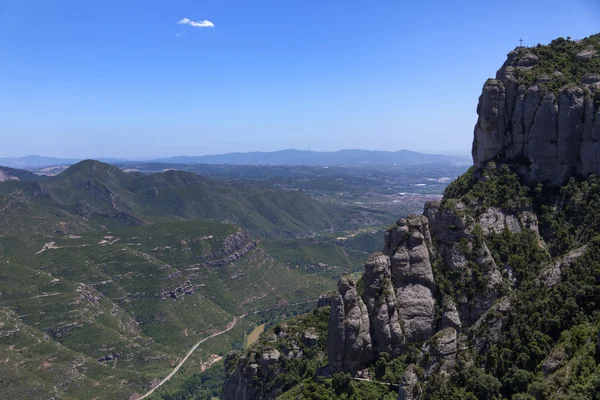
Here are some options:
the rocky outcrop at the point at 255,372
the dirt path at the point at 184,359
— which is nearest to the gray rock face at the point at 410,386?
the rocky outcrop at the point at 255,372

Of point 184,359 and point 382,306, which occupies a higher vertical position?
point 382,306

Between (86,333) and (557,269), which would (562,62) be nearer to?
(557,269)

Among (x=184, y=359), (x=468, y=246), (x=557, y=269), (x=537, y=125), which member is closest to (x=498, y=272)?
(x=468, y=246)

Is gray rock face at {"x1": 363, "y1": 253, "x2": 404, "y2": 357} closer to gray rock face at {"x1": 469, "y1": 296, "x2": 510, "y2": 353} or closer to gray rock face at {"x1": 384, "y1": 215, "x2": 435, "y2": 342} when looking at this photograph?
gray rock face at {"x1": 384, "y1": 215, "x2": 435, "y2": 342}

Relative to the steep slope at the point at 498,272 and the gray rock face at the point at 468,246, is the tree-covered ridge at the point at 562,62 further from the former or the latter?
the gray rock face at the point at 468,246

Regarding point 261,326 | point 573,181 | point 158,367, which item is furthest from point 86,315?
point 573,181

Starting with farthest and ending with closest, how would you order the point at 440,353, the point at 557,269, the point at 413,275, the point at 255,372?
the point at 255,372
the point at 413,275
the point at 557,269
the point at 440,353

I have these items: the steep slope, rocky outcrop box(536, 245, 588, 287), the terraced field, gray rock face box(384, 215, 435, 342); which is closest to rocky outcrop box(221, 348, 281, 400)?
the steep slope
